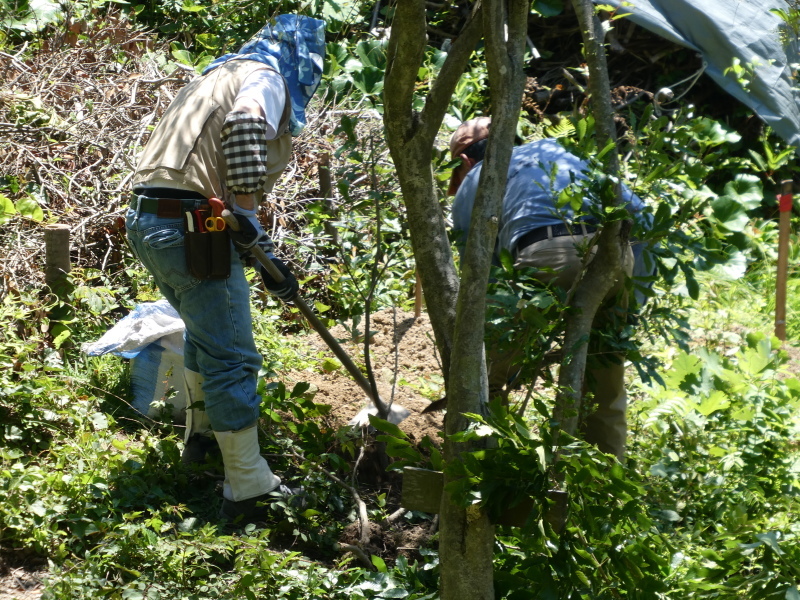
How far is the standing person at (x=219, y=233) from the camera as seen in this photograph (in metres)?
3.15

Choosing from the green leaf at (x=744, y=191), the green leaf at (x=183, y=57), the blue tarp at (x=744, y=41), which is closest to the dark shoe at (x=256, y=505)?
the green leaf at (x=744, y=191)

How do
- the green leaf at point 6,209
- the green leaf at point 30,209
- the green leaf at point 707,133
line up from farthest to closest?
the green leaf at point 30,209, the green leaf at point 6,209, the green leaf at point 707,133

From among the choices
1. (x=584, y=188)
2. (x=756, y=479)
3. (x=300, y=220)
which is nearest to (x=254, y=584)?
(x=584, y=188)

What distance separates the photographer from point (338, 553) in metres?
3.18

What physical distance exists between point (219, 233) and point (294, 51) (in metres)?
0.91

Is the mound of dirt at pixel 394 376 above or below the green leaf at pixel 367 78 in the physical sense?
below

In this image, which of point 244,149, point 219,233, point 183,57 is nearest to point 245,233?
point 219,233

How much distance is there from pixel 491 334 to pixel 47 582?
1583 mm

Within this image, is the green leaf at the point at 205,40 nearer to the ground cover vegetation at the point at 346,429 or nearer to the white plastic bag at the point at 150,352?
the ground cover vegetation at the point at 346,429

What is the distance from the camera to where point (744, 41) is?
23.4 ft

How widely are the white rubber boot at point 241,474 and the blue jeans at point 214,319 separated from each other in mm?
44

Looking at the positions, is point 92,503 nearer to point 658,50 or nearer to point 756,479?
point 756,479

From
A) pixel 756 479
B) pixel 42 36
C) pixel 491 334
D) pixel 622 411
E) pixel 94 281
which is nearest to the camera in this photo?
pixel 491 334

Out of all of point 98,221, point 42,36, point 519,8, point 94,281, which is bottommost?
point 94,281
